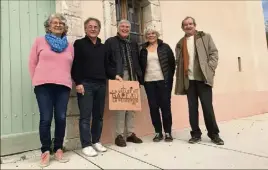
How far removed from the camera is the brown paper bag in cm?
306

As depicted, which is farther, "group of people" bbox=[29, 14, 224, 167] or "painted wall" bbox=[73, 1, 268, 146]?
"painted wall" bbox=[73, 1, 268, 146]

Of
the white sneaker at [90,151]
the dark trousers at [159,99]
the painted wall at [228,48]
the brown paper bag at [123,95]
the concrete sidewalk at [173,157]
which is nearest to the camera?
the concrete sidewalk at [173,157]

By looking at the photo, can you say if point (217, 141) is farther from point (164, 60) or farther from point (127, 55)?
point (127, 55)

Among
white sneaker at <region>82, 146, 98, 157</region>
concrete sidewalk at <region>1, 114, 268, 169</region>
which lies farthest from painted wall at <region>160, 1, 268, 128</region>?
white sneaker at <region>82, 146, 98, 157</region>

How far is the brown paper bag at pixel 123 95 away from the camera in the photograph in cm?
306

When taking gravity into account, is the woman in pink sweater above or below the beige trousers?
above

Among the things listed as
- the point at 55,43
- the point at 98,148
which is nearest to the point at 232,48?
the point at 98,148

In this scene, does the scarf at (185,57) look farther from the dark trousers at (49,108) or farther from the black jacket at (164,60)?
the dark trousers at (49,108)

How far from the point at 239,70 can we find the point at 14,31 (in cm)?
486

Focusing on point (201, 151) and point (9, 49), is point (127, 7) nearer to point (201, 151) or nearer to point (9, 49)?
point (9, 49)

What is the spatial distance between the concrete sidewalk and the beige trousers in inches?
8.4

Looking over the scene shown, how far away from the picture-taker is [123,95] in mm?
3139

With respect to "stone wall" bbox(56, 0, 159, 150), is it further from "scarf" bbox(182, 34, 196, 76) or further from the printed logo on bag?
"scarf" bbox(182, 34, 196, 76)

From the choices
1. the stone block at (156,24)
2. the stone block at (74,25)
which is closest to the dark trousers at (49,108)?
the stone block at (74,25)
